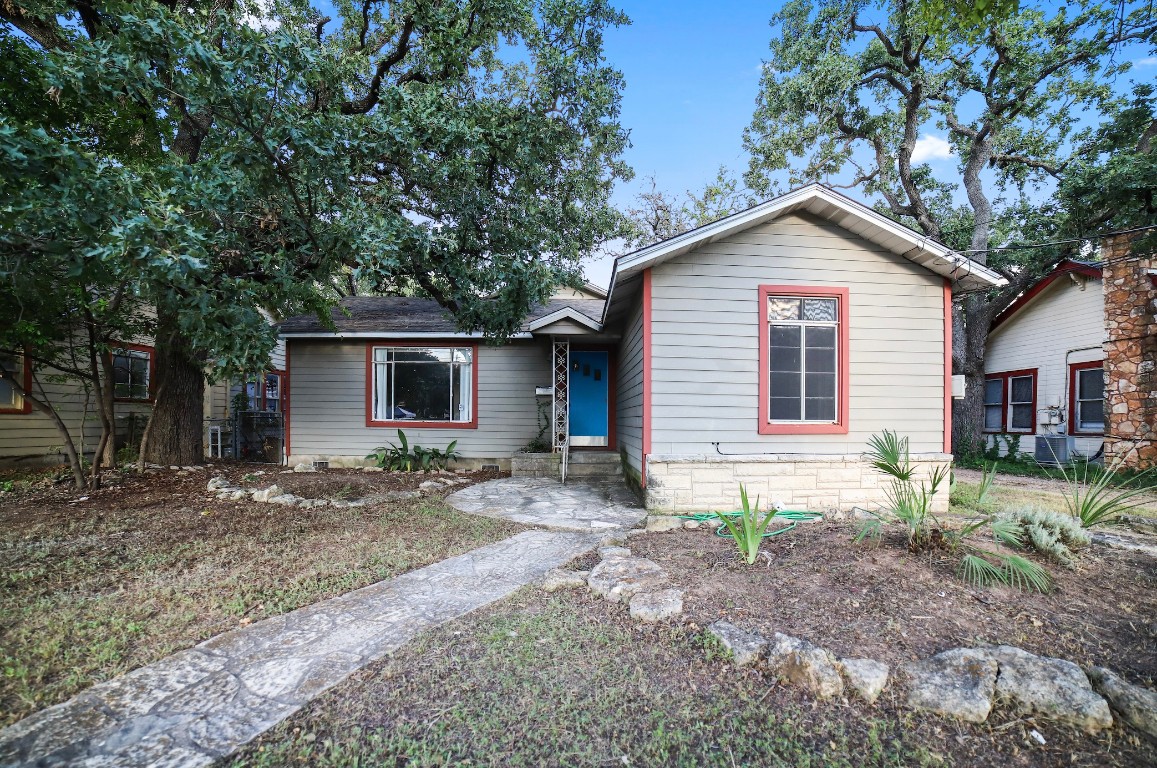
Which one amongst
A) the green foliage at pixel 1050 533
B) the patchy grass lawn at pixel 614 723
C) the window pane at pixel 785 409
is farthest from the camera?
the window pane at pixel 785 409

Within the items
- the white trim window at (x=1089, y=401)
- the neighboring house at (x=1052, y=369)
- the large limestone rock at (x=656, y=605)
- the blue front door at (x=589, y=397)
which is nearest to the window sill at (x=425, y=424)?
the blue front door at (x=589, y=397)

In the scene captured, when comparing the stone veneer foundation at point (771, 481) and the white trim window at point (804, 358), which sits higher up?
the white trim window at point (804, 358)

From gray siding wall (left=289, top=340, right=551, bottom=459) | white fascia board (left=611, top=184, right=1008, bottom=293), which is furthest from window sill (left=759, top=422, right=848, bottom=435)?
gray siding wall (left=289, top=340, right=551, bottom=459)

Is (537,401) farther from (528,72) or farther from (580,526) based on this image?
(528,72)

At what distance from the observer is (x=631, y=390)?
784 cm

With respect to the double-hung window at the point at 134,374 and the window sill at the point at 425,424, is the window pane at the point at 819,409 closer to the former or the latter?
the window sill at the point at 425,424

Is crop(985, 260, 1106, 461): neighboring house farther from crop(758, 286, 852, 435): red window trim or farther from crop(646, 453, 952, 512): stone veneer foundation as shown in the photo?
crop(646, 453, 952, 512): stone veneer foundation

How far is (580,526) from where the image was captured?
5.64 metres

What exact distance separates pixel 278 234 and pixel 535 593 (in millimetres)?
6739

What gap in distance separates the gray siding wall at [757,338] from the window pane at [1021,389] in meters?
9.17

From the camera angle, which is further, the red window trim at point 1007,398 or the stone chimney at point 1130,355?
the red window trim at point 1007,398

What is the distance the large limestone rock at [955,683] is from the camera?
2.24 m

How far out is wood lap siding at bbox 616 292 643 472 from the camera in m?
6.85

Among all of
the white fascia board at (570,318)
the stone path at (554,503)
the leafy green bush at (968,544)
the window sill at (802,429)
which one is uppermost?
the white fascia board at (570,318)
